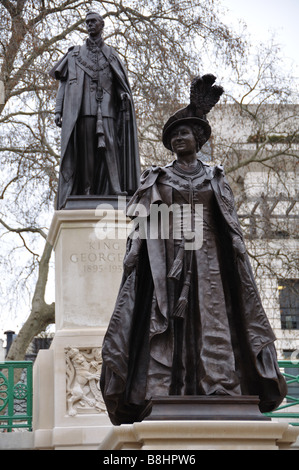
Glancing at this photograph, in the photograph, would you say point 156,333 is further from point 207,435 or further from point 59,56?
point 59,56

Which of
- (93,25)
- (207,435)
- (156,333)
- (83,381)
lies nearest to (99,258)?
(83,381)

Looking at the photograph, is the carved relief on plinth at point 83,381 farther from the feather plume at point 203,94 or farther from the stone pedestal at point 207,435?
the stone pedestal at point 207,435

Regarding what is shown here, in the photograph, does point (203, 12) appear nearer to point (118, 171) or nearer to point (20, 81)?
point (20, 81)

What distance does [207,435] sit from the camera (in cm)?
702

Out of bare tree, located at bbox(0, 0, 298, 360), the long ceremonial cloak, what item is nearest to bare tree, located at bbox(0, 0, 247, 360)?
bare tree, located at bbox(0, 0, 298, 360)

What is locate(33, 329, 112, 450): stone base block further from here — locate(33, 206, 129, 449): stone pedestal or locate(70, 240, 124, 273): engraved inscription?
locate(70, 240, 124, 273): engraved inscription

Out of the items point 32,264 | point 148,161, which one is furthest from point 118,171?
point 32,264

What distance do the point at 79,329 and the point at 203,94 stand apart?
3.77m

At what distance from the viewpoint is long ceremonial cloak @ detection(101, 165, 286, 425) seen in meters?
7.56

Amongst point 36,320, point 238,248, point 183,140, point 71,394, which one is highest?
point 36,320

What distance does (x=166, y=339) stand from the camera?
299 inches

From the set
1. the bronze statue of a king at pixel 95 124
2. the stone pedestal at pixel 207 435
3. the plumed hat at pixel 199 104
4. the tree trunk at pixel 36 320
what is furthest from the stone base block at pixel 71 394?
the tree trunk at pixel 36 320

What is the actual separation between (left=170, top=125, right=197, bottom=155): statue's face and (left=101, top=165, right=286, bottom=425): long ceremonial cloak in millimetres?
475

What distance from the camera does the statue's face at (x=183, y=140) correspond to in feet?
27.1
